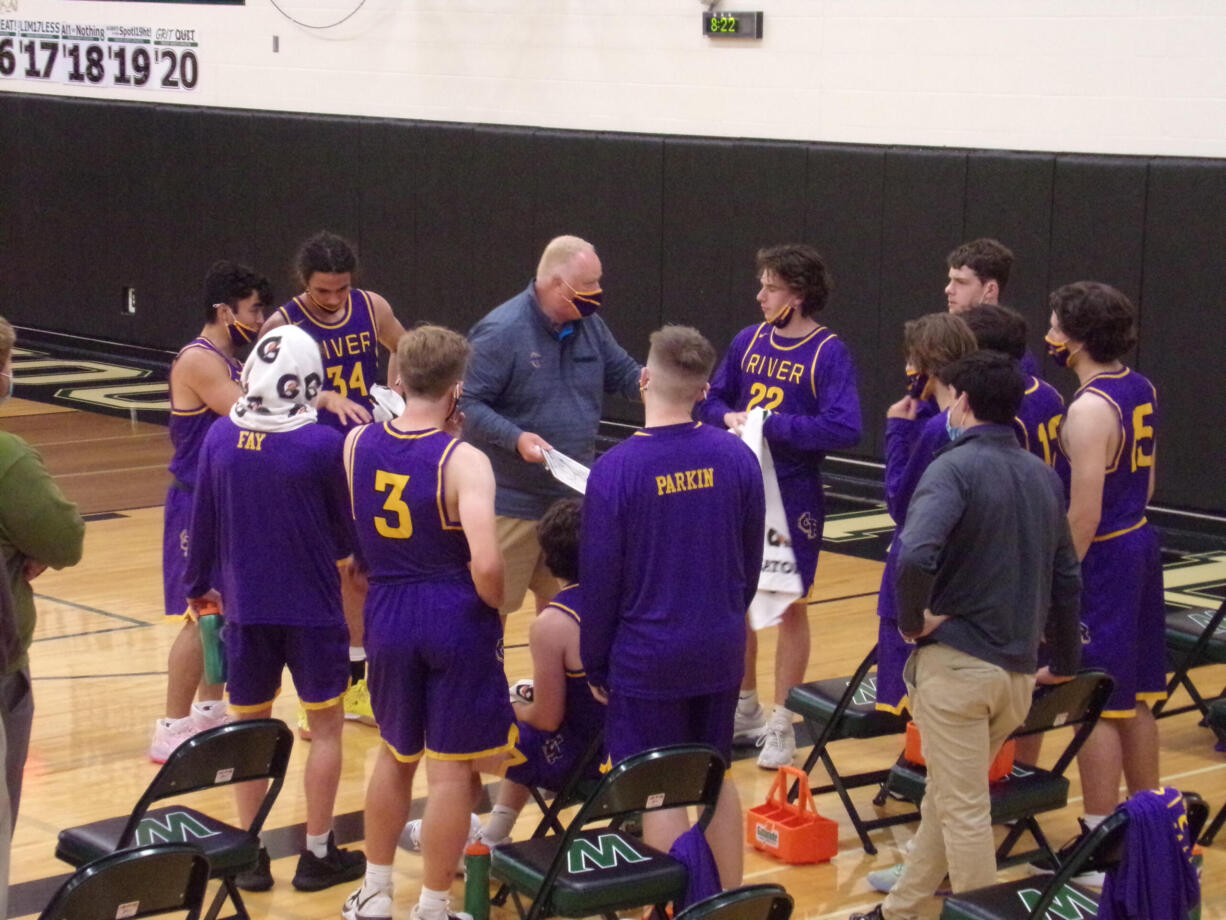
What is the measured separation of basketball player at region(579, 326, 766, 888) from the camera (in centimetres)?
415

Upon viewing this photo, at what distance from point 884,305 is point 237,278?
5823 millimetres

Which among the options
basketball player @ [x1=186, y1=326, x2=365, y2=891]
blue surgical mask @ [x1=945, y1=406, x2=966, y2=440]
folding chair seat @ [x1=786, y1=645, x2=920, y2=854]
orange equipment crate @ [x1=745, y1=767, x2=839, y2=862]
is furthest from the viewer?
folding chair seat @ [x1=786, y1=645, x2=920, y2=854]

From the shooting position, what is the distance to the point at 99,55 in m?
15.8

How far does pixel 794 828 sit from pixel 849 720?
1.24ft

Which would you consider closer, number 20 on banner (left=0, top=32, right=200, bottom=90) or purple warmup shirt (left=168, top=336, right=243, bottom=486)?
purple warmup shirt (left=168, top=336, right=243, bottom=486)

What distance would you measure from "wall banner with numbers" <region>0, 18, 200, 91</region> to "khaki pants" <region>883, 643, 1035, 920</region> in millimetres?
12178

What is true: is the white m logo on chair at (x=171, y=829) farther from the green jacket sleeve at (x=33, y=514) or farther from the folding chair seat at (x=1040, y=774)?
the folding chair seat at (x=1040, y=774)

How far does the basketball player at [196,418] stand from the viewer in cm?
591

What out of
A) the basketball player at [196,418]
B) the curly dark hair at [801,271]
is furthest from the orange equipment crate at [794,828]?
the basketball player at [196,418]

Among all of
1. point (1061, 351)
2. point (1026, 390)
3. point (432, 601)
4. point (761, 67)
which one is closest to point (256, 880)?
point (432, 601)

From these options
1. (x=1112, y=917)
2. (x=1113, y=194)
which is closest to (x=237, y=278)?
(x=1112, y=917)

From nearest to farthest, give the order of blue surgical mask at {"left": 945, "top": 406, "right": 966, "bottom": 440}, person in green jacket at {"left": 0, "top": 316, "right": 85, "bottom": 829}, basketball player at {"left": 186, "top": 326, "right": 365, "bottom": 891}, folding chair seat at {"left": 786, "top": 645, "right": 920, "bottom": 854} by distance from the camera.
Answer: person in green jacket at {"left": 0, "top": 316, "right": 85, "bottom": 829}, blue surgical mask at {"left": 945, "top": 406, "right": 966, "bottom": 440}, basketball player at {"left": 186, "top": 326, "right": 365, "bottom": 891}, folding chair seat at {"left": 786, "top": 645, "right": 920, "bottom": 854}

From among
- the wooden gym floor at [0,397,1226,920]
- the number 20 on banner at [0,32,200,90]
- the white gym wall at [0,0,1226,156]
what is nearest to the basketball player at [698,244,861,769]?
the wooden gym floor at [0,397,1226,920]

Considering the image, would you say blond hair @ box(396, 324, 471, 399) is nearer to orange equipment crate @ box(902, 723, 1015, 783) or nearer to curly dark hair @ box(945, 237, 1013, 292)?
orange equipment crate @ box(902, 723, 1015, 783)
